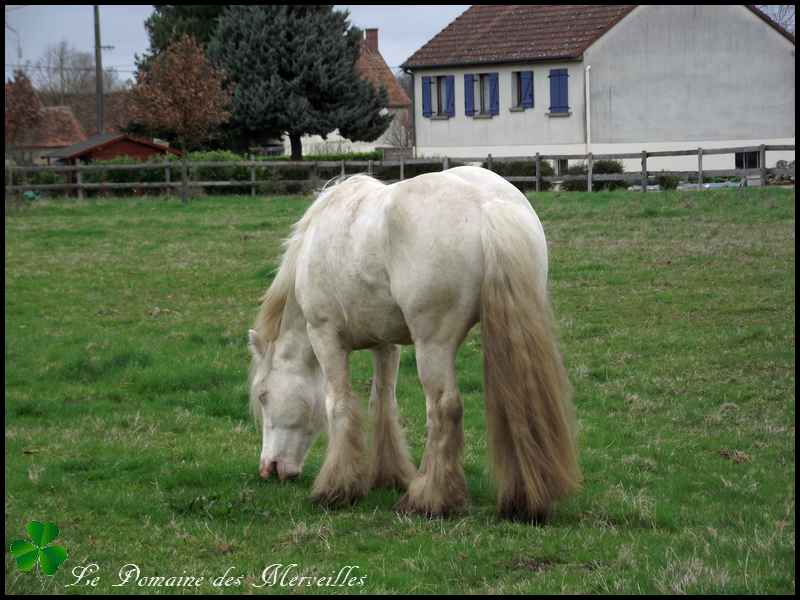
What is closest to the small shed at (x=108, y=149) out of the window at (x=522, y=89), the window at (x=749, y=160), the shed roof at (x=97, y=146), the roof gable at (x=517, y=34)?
the shed roof at (x=97, y=146)

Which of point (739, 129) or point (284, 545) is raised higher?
point (739, 129)

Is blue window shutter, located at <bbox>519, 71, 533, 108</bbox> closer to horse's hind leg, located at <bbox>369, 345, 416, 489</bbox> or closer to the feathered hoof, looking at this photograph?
horse's hind leg, located at <bbox>369, 345, 416, 489</bbox>

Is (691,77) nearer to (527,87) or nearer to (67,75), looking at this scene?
(527,87)

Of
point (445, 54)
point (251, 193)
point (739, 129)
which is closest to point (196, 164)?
point (251, 193)

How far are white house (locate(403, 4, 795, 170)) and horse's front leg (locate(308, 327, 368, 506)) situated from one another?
3064cm

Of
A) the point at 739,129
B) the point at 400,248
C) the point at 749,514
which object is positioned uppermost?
the point at 739,129

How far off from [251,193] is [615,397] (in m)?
22.3

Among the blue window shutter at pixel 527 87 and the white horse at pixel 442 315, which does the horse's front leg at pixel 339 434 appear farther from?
the blue window shutter at pixel 527 87

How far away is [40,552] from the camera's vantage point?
4090 mm

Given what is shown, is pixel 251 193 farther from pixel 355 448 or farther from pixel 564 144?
pixel 355 448

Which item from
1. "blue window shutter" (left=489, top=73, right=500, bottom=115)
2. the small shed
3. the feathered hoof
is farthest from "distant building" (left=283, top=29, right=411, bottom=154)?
the feathered hoof

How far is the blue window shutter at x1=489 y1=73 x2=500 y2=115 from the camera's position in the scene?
38325mm

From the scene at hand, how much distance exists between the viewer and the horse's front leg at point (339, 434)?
5.54 m

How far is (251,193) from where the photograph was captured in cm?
2920
